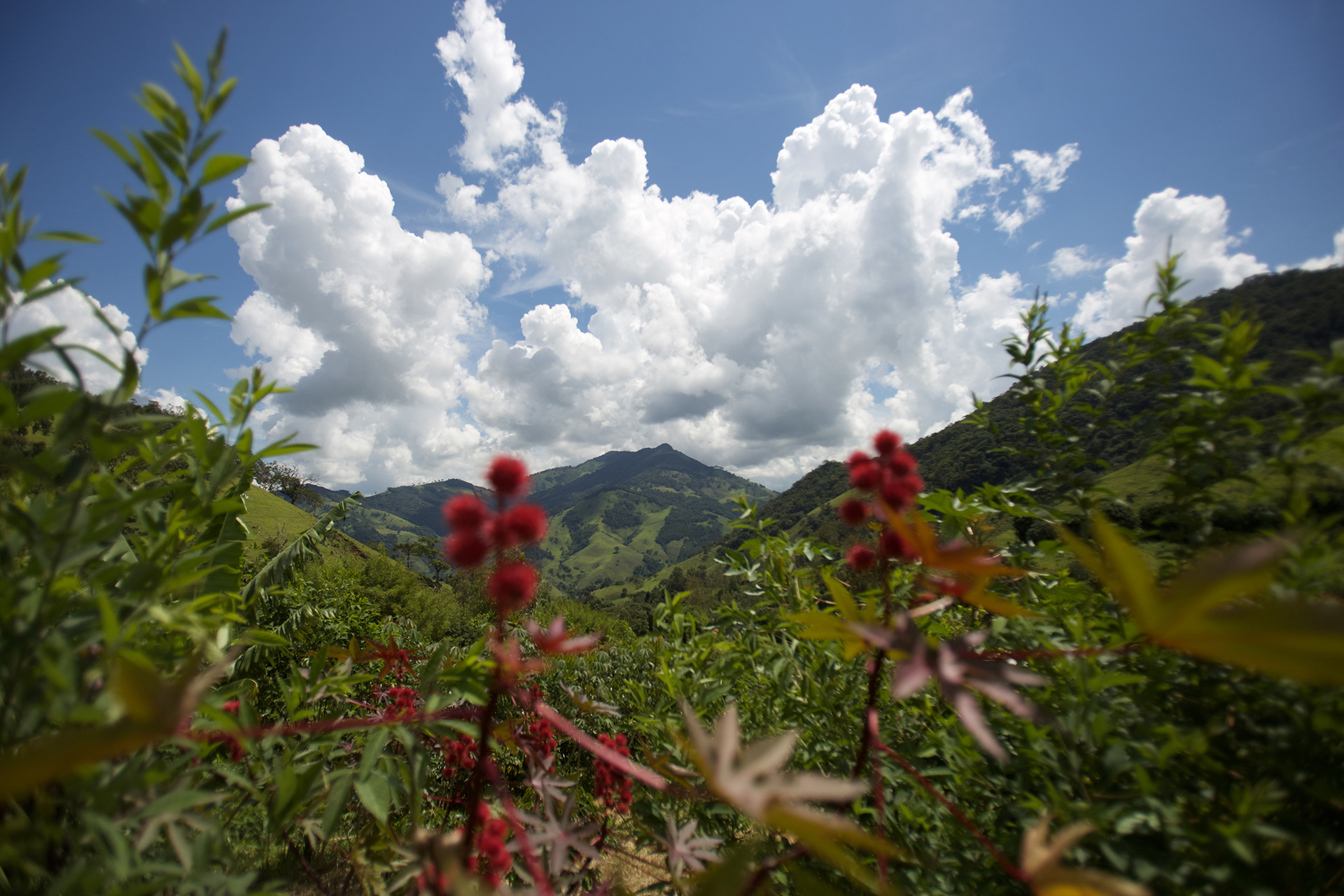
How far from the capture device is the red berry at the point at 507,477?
1.10 m

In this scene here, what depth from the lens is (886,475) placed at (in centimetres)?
125

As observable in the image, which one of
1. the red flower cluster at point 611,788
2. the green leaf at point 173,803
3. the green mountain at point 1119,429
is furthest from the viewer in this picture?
the red flower cluster at point 611,788

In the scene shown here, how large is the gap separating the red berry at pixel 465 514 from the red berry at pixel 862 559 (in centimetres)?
98

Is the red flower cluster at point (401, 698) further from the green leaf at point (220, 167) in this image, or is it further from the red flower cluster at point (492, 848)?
the green leaf at point (220, 167)

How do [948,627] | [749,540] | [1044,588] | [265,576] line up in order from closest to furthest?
1. [1044,588]
2. [948,627]
3. [749,540]
4. [265,576]

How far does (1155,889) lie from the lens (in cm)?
102

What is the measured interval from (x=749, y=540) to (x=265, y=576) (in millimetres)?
4099

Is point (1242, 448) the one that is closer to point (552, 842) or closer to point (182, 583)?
point (552, 842)

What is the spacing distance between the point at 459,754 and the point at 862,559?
2045 millimetres

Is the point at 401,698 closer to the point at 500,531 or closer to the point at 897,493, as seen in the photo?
the point at 500,531

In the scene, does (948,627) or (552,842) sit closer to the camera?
(552,842)

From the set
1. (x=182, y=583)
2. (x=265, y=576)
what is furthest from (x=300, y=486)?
(x=182, y=583)

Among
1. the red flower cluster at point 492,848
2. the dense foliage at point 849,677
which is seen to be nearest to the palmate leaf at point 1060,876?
the dense foliage at point 849,677

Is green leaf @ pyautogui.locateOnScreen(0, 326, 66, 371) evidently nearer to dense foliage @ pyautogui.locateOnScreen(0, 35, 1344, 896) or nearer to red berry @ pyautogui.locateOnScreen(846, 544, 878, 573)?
dense foliage @ pyautogui.locateOnScreen(0, 35, 1344, 896)
